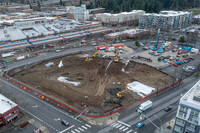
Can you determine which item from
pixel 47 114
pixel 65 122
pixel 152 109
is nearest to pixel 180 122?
pixel 152 109

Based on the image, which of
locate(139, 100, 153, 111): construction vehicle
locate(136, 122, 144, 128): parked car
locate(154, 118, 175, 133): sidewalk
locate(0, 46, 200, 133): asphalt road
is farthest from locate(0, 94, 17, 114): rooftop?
locate(154, 118, 175, 133): sidewalk

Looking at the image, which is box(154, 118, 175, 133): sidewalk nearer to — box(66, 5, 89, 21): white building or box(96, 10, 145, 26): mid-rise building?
box(96, 10, 145, 26): mid-rise building

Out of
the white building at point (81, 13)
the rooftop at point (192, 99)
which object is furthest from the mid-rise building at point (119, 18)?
the rooftop at point (192, 99)

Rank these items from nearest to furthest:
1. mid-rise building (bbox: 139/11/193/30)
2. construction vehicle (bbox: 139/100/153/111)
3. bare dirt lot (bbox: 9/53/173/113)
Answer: construction vehicle (bbox: 139/100/153/111) < bare dirt lot (bbox: 9/53/173/113) < mid-rise building (bbox: 139/11/193/30)

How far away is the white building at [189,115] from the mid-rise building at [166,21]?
268ft

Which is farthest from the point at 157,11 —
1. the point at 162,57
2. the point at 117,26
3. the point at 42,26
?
the point at 42,26

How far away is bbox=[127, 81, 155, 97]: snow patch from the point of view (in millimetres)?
40781

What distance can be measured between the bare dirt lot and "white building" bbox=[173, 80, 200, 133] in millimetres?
13757

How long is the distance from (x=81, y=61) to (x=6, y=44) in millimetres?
35598

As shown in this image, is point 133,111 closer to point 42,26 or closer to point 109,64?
point 109,64

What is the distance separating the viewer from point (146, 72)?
51.4 meters

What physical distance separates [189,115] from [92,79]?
93.9 ft

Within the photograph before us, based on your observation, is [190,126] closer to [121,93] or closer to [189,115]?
[189,115]

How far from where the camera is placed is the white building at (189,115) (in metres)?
23.1
